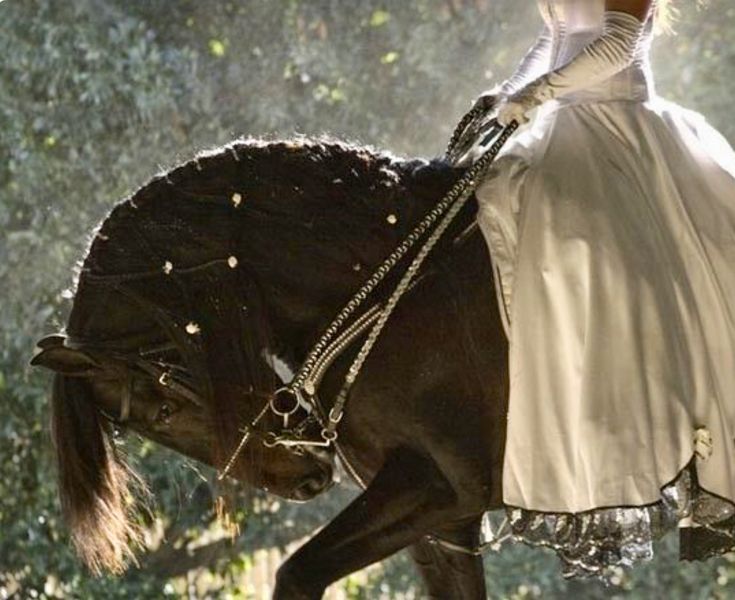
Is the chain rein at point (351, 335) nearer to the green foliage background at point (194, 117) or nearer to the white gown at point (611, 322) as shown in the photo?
the white gown at point (611, 322)

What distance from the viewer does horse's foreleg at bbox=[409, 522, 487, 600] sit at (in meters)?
2.65

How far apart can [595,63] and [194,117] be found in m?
2.46

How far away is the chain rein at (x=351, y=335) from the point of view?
241 cm

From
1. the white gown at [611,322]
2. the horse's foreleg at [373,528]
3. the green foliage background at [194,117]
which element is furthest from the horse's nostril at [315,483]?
the green foliage background at [194,117]

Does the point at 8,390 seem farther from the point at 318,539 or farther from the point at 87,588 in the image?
the point at 318,539

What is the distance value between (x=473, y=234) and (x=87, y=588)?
2380 mm

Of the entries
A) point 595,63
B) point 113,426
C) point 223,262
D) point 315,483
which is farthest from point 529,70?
point 113,426

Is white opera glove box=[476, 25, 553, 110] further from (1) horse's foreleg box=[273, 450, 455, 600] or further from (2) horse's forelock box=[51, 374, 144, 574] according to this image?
(2) horse's forelock box=[51, 374, 144, 574]

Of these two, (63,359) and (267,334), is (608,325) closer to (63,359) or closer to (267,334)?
(267,334)

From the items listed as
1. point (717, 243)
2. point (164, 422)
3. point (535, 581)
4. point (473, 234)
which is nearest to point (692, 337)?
point (717, 243)

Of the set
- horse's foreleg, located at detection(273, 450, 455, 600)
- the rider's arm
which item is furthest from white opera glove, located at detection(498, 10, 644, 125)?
horse's foreleg, located at detection(273, 450, 455, 600)

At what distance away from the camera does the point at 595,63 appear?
2.40 m

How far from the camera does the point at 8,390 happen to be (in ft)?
15.1

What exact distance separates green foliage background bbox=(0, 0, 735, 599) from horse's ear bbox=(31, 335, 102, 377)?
213 cm
